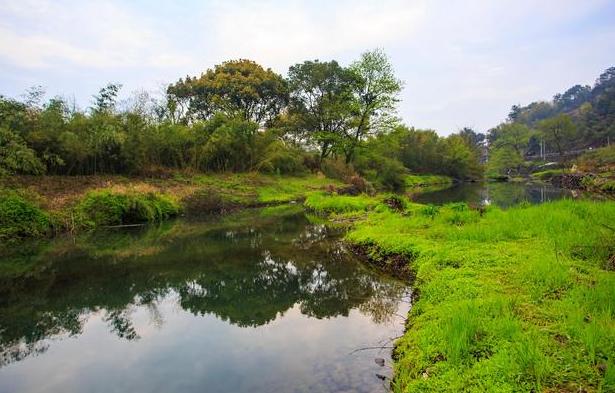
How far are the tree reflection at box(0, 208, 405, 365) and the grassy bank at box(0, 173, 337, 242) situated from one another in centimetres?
231

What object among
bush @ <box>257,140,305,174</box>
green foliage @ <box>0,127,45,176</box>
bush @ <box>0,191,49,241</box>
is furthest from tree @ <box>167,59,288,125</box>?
bush @ <box>0,191,49,241</box>

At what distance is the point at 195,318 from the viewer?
27.5 ft

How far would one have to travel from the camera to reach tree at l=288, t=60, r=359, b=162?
4400cm

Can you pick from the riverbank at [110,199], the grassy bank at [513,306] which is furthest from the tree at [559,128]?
the grassy bank at [513,306]

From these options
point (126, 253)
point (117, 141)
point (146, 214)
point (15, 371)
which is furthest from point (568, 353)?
point (117, 141)

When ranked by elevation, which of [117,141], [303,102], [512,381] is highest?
[303,102]

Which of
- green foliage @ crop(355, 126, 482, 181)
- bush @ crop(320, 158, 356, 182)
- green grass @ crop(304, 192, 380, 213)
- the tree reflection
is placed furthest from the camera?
green foliage @ crop(355, 126, 482, 181)

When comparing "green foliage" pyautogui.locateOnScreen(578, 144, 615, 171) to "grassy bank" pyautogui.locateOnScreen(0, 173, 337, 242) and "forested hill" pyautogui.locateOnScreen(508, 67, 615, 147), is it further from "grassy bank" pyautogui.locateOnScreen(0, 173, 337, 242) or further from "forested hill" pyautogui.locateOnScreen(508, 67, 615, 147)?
"grassy bank" pyautogui.locateOnScreen(0, 173, 337, 242)

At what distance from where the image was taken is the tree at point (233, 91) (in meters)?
43.1

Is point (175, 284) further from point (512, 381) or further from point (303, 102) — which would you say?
point (303, 102)

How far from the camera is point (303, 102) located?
46.4 m

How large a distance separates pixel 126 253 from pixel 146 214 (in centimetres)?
785

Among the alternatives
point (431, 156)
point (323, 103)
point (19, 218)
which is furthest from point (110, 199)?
point (431, 156)

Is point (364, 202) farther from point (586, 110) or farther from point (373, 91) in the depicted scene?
point (586, 110)
